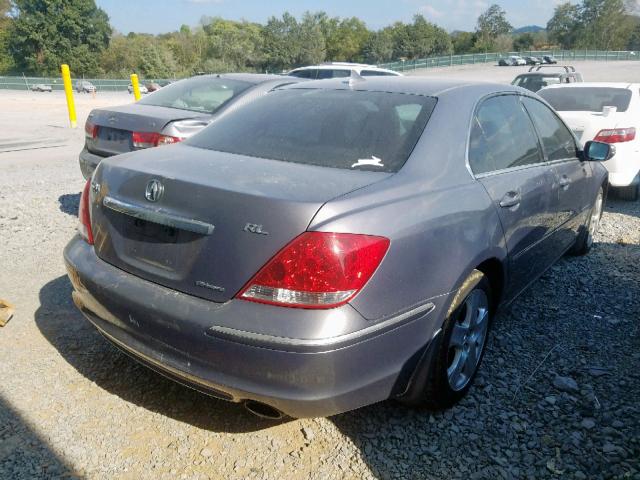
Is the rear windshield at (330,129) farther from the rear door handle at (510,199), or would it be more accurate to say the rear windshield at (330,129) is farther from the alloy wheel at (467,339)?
the alloy wheel at (467,339)

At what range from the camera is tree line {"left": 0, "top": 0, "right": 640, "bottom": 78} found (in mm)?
79375

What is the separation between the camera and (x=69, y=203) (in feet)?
21.6

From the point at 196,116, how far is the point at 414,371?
4.16 metres

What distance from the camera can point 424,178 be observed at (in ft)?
8.16

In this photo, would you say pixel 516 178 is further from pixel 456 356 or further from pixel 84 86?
pixel 84 86

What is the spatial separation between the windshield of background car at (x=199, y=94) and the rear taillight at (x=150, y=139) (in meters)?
0.86

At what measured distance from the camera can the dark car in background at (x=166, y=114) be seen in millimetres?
5410

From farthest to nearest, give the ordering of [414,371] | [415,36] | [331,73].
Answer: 1. [415,36]
2. [331,73]
3. [414,371]

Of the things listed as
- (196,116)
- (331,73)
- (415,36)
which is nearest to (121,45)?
(415,36)

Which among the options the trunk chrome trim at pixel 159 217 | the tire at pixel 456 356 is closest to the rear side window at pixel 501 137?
the tire at pixel 456 356

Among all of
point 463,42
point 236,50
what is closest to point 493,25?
point 463,42

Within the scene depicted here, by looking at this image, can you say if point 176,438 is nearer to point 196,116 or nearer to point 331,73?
point 196,116

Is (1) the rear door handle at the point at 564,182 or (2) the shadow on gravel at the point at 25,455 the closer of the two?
(2) the shadow on gravel at the point at 25,455

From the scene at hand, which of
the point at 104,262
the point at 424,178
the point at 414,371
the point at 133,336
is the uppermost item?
the point at 424,178
